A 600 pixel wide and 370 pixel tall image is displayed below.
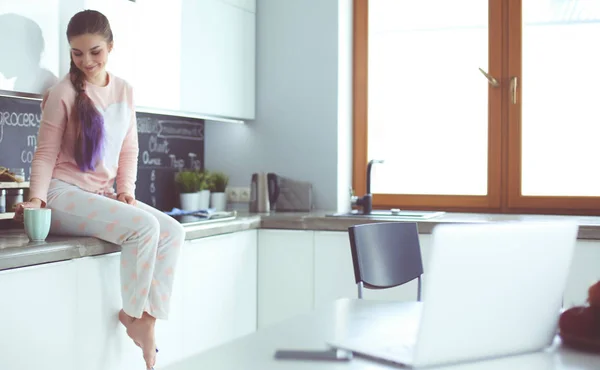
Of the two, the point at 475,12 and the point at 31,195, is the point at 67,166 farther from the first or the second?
the point at 475,12

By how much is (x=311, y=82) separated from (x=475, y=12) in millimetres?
895

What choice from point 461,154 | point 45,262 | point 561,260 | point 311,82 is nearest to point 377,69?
point 311,82

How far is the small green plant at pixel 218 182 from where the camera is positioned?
4.12 meters

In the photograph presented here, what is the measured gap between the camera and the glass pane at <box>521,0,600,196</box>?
3.80 metres

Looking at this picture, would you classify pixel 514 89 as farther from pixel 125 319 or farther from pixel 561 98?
pixel 125 319

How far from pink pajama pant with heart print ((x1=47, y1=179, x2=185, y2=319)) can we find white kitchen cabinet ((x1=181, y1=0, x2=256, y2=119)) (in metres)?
0.99

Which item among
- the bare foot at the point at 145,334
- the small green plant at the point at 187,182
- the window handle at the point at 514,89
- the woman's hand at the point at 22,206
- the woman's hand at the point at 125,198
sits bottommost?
the bare foot at the point at 145,334

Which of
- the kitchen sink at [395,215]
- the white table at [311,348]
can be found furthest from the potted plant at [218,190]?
the white table at [311,348]

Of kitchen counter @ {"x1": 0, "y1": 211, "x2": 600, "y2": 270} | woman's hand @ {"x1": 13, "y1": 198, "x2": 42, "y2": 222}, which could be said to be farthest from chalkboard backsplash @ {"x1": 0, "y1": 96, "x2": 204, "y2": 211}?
woman's hand @ {"x1": 13, "y1": 198, "x2": 42, "y2": 222}

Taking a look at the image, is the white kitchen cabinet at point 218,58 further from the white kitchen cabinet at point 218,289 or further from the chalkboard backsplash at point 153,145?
the white kitchen cabinet at point 218,289

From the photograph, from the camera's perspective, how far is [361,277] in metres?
2.41

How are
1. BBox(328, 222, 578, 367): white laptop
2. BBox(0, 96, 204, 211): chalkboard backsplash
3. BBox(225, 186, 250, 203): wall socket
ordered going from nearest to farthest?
BBox(328, 222, 578, 367): white laptop, BBox(0, 96, 204, 211): chalkboard backsplash, BBox(225, 186, 250, 203): wall socket

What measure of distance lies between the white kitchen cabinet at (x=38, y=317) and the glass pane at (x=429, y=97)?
7.00 ft

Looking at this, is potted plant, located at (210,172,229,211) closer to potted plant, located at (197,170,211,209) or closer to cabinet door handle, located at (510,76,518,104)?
potted plant, located at (197,170,211,209)
